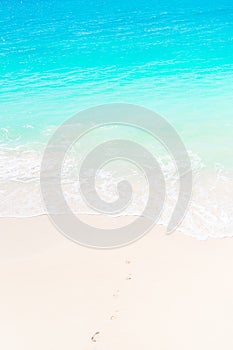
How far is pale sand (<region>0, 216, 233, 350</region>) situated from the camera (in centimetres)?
467

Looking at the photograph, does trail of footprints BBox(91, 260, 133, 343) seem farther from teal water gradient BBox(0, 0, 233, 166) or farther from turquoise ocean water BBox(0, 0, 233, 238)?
teal water gradient BBox(0, 0, 233, 166)

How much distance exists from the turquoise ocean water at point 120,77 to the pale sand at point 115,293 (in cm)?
70

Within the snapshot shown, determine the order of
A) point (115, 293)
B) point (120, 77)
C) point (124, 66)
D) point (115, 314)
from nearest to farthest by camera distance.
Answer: point (115, 314), point (115, 293), point (120, 77), point (124, 66)

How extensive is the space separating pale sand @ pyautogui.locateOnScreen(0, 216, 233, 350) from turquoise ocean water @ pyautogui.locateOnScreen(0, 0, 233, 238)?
70 cm

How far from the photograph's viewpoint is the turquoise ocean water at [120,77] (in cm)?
816

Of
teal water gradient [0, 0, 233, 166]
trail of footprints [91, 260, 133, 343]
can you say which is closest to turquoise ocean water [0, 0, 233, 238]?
teal water gradient [0, 0, 233, 166]

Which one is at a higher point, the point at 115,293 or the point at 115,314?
the point at 115,293

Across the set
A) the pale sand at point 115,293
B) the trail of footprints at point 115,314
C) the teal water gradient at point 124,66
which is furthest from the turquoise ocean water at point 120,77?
the trail of footprints at point 115,314

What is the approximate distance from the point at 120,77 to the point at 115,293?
33.1ft

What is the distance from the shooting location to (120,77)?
1405cm

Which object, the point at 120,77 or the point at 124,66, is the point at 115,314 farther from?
the point at 124,66

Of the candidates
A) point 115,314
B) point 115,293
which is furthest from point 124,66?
point 115,314

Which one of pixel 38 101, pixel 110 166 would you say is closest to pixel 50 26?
pixel 38 101

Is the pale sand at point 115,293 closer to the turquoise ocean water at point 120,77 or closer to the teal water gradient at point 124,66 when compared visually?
the turquoise ocean water at point 120,77
